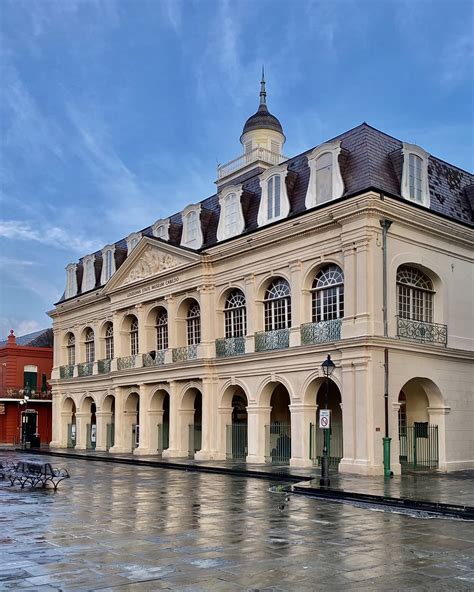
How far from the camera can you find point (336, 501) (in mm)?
16969

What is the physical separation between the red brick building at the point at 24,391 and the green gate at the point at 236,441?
22936 millimetres

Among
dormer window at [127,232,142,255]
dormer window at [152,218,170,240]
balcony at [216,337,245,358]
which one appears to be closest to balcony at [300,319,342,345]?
balcony at [216,337,245,358]

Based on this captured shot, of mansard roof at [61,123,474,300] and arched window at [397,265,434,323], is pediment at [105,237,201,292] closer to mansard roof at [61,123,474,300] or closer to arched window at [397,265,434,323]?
mansard roof at [61,123,474,300]

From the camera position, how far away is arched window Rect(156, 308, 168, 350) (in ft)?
116

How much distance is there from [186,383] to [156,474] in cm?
744

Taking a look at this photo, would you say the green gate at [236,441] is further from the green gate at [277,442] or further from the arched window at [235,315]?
the arched window at [235,315]

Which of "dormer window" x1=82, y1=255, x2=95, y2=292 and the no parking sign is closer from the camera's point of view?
the no parking sign

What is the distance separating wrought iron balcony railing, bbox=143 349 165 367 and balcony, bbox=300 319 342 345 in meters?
9.83

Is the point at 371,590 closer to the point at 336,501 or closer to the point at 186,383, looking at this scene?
the point at 336,501

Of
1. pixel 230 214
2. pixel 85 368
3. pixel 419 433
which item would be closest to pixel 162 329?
pixel 230 214

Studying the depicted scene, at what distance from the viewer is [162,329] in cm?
3572

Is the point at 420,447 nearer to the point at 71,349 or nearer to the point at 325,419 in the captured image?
the point at 325,419

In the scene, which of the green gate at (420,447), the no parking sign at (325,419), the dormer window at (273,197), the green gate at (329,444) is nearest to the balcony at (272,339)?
the green gate at (329,444)

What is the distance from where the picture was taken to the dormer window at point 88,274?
42.3m
